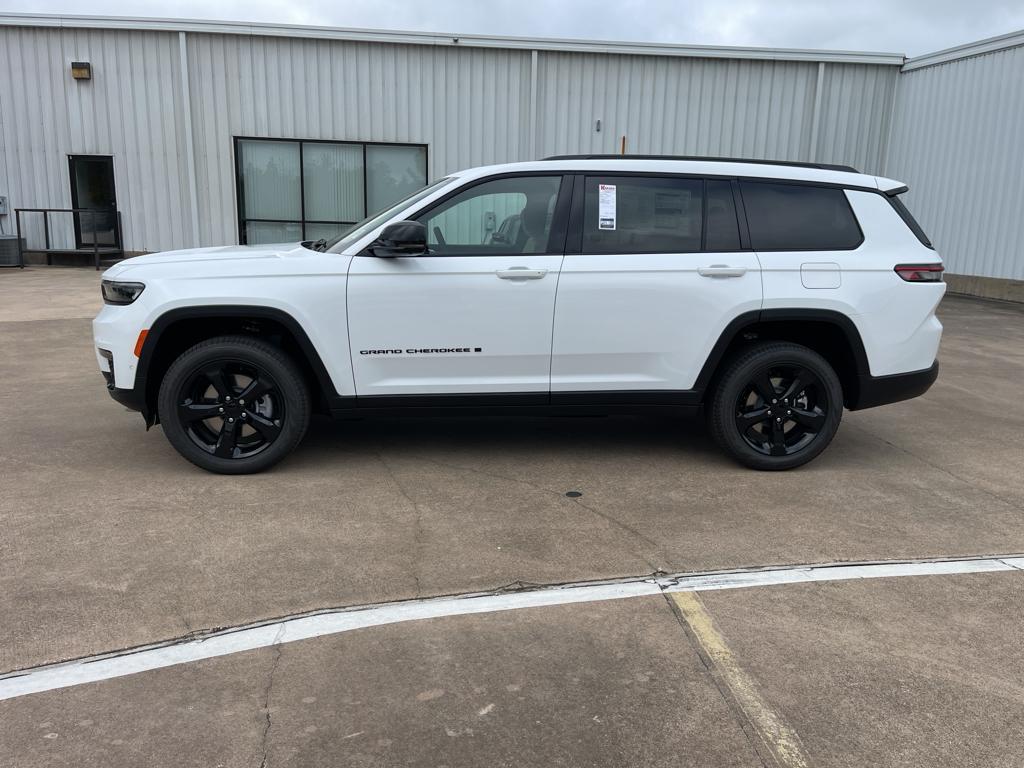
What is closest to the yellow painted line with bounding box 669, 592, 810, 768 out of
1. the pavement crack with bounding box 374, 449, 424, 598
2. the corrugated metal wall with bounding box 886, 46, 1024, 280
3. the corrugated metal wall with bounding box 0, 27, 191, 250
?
the pavement crack with bounding box 374, 449, 424, 598

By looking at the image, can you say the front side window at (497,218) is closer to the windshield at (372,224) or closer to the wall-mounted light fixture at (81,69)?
the windshield at (372,224)

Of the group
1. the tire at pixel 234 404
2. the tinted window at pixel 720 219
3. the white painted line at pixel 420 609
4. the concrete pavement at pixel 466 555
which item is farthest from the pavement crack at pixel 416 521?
the tinted window at pixel 720 219

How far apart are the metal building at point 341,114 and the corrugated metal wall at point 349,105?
30 mm

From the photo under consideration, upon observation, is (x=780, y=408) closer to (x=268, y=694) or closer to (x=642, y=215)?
(x=642, y=215)

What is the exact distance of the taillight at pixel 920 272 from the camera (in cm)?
476

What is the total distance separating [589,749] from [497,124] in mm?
15478

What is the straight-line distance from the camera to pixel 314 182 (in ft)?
54.4

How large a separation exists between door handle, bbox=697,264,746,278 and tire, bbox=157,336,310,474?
2.46 meters

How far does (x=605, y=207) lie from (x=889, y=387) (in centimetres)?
210

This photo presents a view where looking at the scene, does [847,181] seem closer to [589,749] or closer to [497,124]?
[589,749]

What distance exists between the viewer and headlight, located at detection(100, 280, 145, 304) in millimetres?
4426

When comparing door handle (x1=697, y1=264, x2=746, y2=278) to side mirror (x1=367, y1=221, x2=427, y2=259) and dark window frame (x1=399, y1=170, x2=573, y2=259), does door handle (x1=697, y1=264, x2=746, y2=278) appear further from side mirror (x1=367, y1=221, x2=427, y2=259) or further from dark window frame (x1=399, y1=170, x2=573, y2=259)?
side mirror (x1=367, y1=221, x2=427, y2=259)

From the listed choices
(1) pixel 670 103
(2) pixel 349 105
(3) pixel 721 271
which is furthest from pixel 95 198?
(3) pixel 721 271

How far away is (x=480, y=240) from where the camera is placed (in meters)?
4.72
